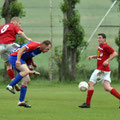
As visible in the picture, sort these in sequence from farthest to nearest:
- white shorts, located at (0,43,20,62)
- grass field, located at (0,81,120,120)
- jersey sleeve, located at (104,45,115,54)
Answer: white shorts, located at (0,43,20,62) < jersey sleeve, located at (104,45,115,54) < grass field, located at (0,81,120,120)

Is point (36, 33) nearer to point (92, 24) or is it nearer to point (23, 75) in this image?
point (92, 24)

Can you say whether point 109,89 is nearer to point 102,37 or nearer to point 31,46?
point 102,37

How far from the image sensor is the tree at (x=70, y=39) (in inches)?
1034

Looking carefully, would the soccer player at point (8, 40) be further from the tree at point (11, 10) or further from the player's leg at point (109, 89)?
the tree at point (11, 10)

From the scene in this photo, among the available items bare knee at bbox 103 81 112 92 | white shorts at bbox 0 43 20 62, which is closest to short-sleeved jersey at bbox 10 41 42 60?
bare knee at bbox 103 81 112 92

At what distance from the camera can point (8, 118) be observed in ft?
36.0

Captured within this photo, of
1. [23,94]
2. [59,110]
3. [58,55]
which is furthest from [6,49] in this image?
[58,55]

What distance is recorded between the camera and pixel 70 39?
2664cm

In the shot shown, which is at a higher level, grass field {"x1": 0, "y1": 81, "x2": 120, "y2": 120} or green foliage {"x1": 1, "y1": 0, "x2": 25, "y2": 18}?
green foliage {"x1": 1, "y1": 0, "x2": 25, "y2": 18}

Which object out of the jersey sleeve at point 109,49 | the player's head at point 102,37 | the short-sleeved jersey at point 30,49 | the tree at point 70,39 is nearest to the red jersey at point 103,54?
the jersey sleeve at point 109,49

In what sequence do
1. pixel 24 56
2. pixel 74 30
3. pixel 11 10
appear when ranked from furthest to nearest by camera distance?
pixel 74 30 → pixel 11 10 → pixel 24 56

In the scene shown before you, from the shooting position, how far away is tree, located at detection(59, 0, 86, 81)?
2627 cm

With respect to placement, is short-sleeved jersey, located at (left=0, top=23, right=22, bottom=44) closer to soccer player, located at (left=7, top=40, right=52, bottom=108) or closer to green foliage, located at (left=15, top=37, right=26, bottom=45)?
soccer player, located at (left=7, top=40, right=52, bottom=108)

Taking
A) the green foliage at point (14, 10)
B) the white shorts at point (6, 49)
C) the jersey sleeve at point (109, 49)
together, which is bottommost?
Result: the white shorts at point (6, 49)
